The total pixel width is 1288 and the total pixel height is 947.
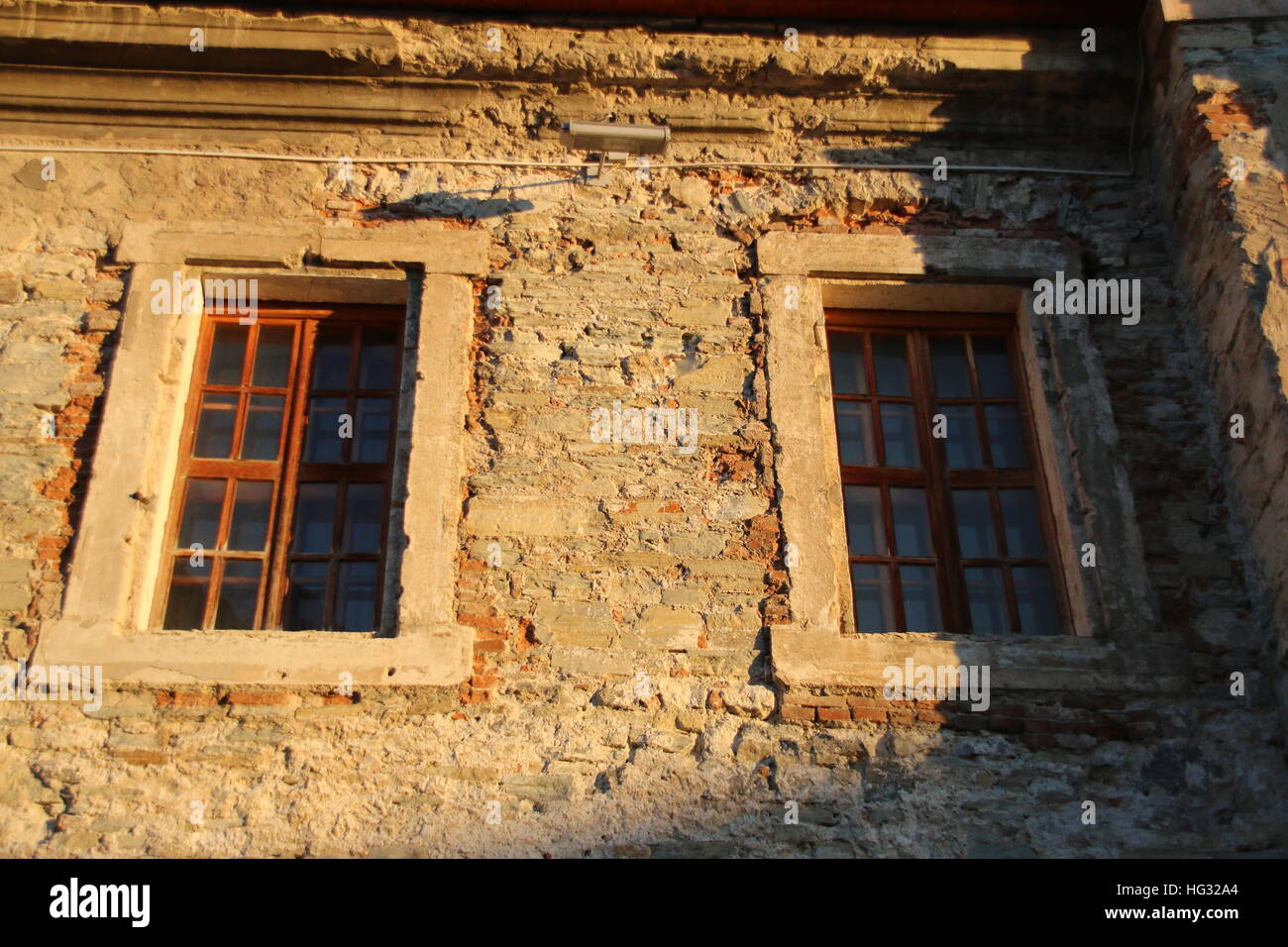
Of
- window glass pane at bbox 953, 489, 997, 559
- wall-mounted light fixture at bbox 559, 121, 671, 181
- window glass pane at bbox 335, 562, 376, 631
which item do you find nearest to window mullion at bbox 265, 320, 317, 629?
window glass pane at bbox 335, 562, 376, 631

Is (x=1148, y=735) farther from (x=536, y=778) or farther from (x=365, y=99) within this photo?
(x=365, y=99)

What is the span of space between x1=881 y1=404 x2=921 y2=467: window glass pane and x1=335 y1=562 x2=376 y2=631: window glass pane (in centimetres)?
220

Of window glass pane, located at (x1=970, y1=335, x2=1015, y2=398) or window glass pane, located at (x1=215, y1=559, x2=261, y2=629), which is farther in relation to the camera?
window glass pane, located at (x1=970, y1=335, x2=1015, y2=398)

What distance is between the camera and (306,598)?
5.20 meters

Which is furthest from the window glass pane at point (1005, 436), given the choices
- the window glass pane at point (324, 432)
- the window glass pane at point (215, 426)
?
the window glass pane at point (215, 426)

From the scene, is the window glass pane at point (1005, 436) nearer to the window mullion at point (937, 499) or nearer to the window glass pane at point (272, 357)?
the window mullion at point (937, 499)

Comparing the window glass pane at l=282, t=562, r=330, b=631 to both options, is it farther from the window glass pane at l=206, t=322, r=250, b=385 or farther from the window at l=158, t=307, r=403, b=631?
the window glass pane at l=206, t=322, r=250, b=385

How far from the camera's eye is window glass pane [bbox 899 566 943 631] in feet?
17.2

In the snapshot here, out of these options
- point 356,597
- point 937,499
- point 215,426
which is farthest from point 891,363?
Result: point 215,426

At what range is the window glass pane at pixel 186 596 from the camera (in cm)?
510

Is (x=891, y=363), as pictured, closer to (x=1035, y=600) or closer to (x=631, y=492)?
(x=1035, y=600)

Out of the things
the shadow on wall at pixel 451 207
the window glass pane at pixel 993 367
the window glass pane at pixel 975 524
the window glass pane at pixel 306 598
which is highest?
the shadow on wall at pixel 451 207

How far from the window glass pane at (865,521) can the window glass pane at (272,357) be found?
246 centimetres

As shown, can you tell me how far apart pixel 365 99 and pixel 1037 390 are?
3.33 m
